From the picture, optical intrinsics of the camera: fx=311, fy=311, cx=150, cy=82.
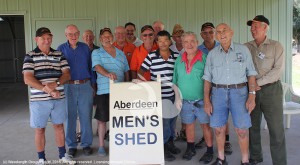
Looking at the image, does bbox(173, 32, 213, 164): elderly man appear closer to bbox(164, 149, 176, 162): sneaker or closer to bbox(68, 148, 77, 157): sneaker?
bbox(164, 149, 176, 162): sneaker

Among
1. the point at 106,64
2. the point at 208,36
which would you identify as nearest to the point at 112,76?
the point at 106,64

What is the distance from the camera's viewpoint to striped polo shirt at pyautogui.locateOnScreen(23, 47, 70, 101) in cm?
322

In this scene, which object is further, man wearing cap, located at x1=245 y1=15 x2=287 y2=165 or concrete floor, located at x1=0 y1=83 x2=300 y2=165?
concrete floor, located at x1=0 y1=83 x2=300 y2=165

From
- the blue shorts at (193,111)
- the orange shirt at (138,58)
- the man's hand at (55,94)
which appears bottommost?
the blue shorts at (193,111)

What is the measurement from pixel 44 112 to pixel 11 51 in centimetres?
1229

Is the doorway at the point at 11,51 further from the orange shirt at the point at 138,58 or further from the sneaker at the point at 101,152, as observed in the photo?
the orange shirt at the point at 138,58

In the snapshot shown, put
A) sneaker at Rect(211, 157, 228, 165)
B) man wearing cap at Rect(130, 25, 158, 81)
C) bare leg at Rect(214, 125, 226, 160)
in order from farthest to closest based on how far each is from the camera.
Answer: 1. man wearing cap at Rect(130, 25, 158, 81)
2. sneaker at Rect(211, 157, 228, 165)
3. bare leg at Rect(214, 125, 226, 160)

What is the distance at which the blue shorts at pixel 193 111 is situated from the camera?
3.47 m

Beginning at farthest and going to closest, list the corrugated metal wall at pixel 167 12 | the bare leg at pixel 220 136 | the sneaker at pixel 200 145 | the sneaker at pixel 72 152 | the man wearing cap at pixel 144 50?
the corrugated metal wall at pixel 167 12 < the sneaker at pixel 200 145 < the sneaker at pixel 72 152 < the man wearing cap at pixel 144 50 < the bare leg at pixel 220 136

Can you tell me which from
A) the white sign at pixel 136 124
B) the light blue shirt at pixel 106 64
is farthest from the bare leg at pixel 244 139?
the light blue shirt at pixel 106 64

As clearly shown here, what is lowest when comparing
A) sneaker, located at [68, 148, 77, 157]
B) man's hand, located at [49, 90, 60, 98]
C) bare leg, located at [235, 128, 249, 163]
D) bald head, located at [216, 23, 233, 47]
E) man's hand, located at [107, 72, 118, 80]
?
sneaker, located at [68, 148, 77, 157]

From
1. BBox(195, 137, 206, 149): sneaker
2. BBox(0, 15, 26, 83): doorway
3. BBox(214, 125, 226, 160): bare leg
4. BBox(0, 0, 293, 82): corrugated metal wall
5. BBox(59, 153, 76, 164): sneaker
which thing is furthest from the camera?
BBox(0, 15, 26, 83): doorway

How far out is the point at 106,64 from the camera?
11.9 feet

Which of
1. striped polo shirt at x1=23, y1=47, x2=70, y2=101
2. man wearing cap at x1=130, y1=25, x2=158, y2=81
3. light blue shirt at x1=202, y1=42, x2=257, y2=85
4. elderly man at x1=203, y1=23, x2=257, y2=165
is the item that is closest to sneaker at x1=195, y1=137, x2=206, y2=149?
elderly man at x1=203, y1=23, x2=257, y2=165
